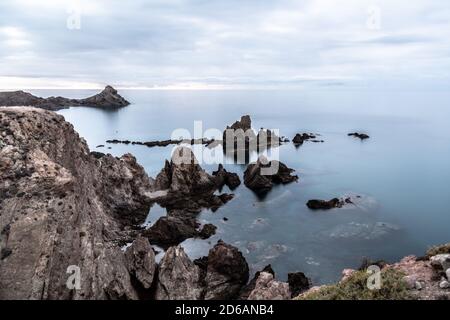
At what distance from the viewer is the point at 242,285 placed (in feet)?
170

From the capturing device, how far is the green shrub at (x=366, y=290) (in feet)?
70.9

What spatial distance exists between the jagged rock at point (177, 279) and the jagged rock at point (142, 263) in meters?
1.14

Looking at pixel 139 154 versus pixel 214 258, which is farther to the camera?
pixel 139 154

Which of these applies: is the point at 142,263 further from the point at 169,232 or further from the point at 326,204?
the point at 326,204

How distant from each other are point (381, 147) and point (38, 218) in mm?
152000

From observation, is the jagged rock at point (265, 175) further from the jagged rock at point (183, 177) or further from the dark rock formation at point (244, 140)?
the dark rock formation at point (244, 140)

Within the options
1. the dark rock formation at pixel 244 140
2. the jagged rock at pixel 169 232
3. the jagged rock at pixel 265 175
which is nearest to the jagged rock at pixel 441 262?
the jagged rock at pixel 169 232

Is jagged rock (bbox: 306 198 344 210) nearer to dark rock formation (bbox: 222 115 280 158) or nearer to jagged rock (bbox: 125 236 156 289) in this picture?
jagged rock (bbox: 125 236 156 289)

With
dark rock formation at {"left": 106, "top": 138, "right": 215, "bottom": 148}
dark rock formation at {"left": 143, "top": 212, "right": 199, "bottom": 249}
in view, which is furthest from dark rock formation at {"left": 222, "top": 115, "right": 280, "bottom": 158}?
dark rock formation at {"left": 143, "top": 212, "right": 199, "bottom": 249}

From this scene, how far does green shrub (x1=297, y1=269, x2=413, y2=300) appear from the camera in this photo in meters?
21.6

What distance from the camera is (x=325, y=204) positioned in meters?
86.4

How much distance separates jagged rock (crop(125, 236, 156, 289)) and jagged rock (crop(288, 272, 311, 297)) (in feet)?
58.7

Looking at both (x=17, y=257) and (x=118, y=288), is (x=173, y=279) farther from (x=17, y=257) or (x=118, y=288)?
(x=17, y=257)

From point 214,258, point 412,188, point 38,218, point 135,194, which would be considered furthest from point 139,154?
point 38,218
